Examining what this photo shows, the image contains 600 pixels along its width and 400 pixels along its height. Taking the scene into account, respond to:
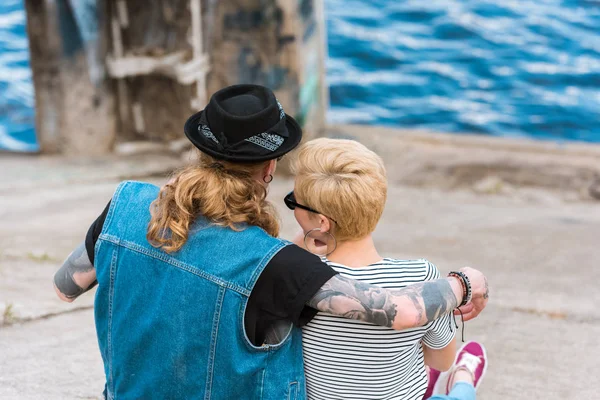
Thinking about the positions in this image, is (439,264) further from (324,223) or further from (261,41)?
(261,41)

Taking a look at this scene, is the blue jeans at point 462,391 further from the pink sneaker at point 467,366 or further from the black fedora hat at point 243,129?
the black fedora hat at point 243,129

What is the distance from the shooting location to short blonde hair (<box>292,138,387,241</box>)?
6.29 ft

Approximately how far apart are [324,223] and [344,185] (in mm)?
123

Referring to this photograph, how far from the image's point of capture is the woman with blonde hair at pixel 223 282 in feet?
6.04

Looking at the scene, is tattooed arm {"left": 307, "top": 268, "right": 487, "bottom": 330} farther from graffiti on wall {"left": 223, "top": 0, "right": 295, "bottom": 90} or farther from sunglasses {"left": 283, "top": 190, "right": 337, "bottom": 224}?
graffiti on wall {"left": 223, "top": 0, "right": 295, "bottom": 90}

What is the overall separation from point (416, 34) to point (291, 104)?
33.2 ft

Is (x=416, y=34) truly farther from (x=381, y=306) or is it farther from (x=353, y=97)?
(x=381, y=306)

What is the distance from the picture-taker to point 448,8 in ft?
55.6

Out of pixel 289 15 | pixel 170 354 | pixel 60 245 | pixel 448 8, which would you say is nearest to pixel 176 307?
pixel 170 354

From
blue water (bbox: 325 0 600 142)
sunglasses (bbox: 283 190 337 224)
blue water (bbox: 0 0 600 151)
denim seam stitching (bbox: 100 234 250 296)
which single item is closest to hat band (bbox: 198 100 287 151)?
sunglasses (bbox: 283 190 337 224)

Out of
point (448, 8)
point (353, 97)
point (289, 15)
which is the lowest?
point (353, 97)

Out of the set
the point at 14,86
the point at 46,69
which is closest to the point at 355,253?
the point at 46,69

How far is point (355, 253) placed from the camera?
199cm

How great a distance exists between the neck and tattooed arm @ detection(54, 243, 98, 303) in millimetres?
677
